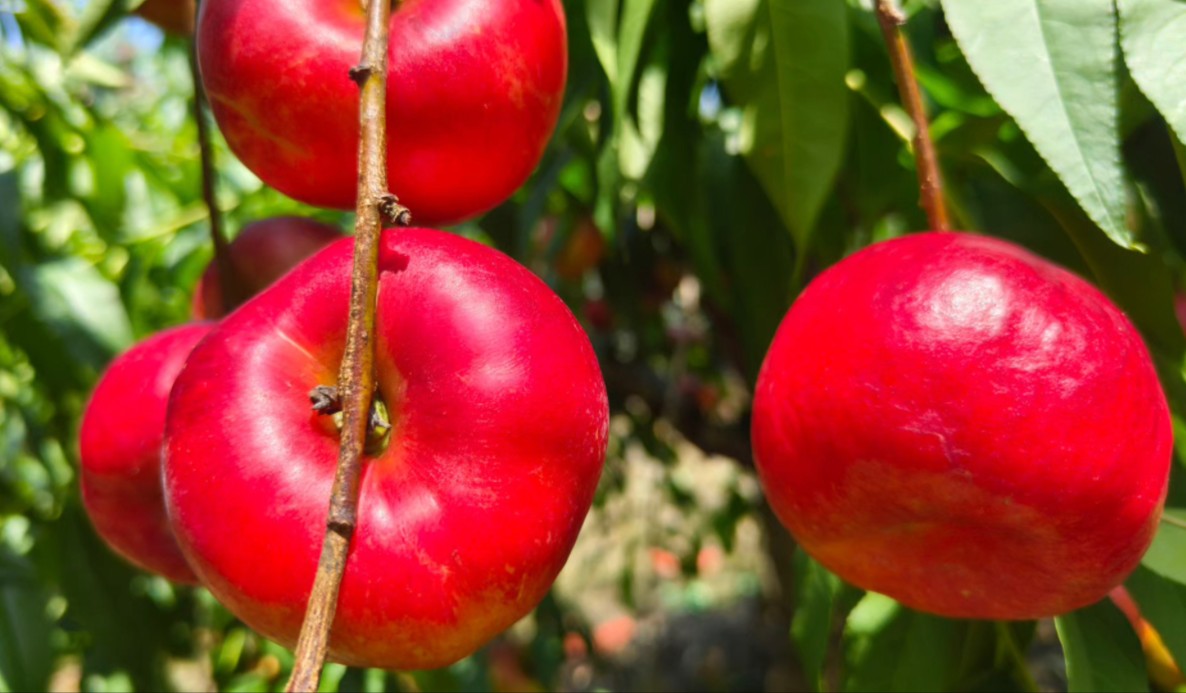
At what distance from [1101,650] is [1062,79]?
1.12ft

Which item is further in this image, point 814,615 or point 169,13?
point 169,13

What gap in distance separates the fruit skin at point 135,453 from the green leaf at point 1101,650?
1.69 feet

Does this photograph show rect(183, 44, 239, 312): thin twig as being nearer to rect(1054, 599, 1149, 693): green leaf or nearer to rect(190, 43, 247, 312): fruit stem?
rect(190, 43, 247, 312): fruit stem

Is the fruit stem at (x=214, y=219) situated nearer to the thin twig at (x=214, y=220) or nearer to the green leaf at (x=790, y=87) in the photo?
the thin twig at (x=214, y=220)

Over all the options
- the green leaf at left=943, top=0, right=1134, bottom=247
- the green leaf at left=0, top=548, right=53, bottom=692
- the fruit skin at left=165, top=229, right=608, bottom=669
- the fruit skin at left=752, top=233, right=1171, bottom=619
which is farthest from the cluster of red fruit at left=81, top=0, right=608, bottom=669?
the green leaf at left=0, top=548, right=53, bottom=692

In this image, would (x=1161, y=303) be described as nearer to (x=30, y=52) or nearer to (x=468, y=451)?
(x=468, y=451)

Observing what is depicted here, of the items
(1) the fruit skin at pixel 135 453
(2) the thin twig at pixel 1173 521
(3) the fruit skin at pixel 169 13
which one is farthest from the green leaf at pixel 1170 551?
(3) the fruit skin at pixel 169 13

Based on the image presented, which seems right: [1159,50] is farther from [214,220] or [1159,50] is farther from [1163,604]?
[214,220]

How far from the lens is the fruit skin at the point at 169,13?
90 centimetres

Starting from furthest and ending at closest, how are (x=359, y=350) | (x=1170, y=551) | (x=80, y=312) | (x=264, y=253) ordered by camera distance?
(x=80, y=312), (x=264, y=253), (x=1170, y=551), (x=359, y=350)

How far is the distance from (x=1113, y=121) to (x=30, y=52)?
1121 mm

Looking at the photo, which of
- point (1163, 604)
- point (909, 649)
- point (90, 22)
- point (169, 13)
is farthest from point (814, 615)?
point (169, 13)

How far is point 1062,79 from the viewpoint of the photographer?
1.60 ft

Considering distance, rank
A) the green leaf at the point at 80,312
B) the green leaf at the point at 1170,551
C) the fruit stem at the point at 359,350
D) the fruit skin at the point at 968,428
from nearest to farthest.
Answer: the fruit stem at the point at 359,350
the fruit skin at the point at 968,428
the green leaf at the point at 1170,551
the green leaf at the point at 80,312
